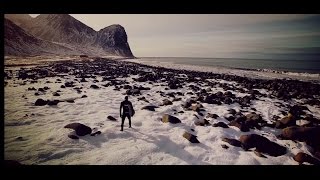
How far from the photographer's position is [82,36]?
75562 mm

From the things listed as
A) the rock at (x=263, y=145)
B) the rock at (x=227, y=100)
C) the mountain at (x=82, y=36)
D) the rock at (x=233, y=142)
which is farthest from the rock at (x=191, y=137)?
the mountain at (x=82, y=36)

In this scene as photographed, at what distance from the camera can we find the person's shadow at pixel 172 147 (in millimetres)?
6875

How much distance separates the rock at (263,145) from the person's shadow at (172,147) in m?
1.21

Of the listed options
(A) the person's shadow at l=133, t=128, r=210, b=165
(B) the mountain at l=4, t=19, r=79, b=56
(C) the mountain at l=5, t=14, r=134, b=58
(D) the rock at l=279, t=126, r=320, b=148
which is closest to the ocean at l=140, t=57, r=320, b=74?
(C) the mountain at l=5, t=14, r=134, b=58

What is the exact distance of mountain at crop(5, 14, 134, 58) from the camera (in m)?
66.9

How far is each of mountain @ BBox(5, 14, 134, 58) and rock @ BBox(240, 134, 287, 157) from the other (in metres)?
58.9

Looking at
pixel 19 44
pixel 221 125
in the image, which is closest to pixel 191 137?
pixel 221 125

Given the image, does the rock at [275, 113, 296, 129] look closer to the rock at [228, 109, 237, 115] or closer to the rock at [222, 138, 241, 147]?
the rock at [228, 109, 237, 115]
